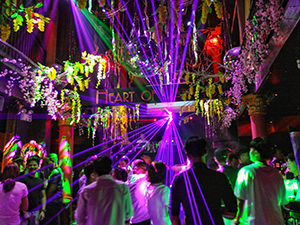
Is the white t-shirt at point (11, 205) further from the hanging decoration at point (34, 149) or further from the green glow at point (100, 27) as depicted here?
the green glow at point (100, 27)

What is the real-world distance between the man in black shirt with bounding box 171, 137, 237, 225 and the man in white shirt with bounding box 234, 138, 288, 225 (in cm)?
45

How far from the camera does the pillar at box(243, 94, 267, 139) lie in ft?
22.2

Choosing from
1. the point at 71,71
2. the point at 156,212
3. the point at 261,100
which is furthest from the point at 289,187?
the point at 71,71

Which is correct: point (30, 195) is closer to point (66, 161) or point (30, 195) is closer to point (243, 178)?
point (243, 178)

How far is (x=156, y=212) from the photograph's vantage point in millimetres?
3096

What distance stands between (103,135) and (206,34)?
29.1 feet

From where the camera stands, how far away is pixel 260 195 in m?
2.41

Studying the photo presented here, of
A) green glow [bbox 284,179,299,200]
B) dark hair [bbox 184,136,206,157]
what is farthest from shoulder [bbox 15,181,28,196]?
green glow [bbox 284,179,299,200]

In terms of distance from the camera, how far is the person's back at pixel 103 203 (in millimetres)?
2365

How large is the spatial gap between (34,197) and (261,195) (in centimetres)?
341

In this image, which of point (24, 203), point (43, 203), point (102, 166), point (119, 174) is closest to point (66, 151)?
point (43, 203)

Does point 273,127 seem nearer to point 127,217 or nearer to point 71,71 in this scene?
point 71,71

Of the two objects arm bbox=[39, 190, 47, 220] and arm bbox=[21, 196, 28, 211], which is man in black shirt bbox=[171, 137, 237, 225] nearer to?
arm bbox=[21, 196, 28, 211]

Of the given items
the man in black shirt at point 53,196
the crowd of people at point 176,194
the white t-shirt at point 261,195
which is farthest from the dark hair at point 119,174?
the white t-shirt at point 261,195
